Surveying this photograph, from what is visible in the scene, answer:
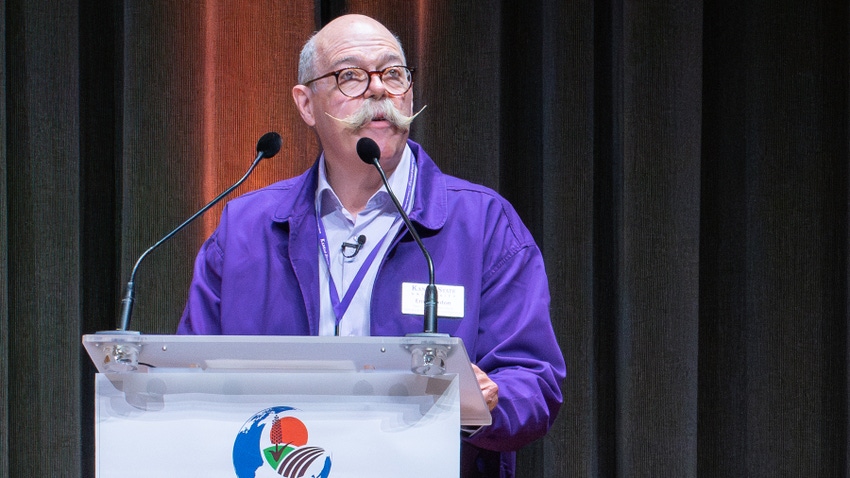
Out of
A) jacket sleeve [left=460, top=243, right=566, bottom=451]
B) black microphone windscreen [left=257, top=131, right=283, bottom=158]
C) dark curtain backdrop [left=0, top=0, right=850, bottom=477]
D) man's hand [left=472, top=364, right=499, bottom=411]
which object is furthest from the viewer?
dark curtain backdrop [left=0, top=0, right=850, bottom=477]

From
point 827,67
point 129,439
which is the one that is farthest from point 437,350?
point 827,67

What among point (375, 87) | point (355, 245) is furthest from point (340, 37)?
point (355, 245)

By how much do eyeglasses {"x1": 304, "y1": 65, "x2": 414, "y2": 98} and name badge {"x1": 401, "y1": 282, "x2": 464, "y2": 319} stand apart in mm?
435

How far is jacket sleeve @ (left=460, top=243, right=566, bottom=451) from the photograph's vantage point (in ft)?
5.11

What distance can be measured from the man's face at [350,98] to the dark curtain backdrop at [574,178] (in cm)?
50

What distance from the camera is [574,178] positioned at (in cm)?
251

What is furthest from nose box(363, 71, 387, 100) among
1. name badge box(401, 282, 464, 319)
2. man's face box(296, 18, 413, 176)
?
name badge box(401, 282, 464, 319)

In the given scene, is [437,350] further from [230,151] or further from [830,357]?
[830,357]

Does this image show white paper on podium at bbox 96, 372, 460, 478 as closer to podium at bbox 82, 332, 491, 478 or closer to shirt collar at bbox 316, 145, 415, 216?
podium at bbox 82, 332, 491, 478

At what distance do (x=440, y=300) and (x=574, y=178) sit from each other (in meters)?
0.91

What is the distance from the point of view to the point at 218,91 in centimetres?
250

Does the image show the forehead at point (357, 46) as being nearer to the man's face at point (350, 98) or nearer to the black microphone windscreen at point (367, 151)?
the man's face at point (350, 98)

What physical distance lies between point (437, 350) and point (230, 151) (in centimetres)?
146

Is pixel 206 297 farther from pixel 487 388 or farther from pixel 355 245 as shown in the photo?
pixel 487 388
